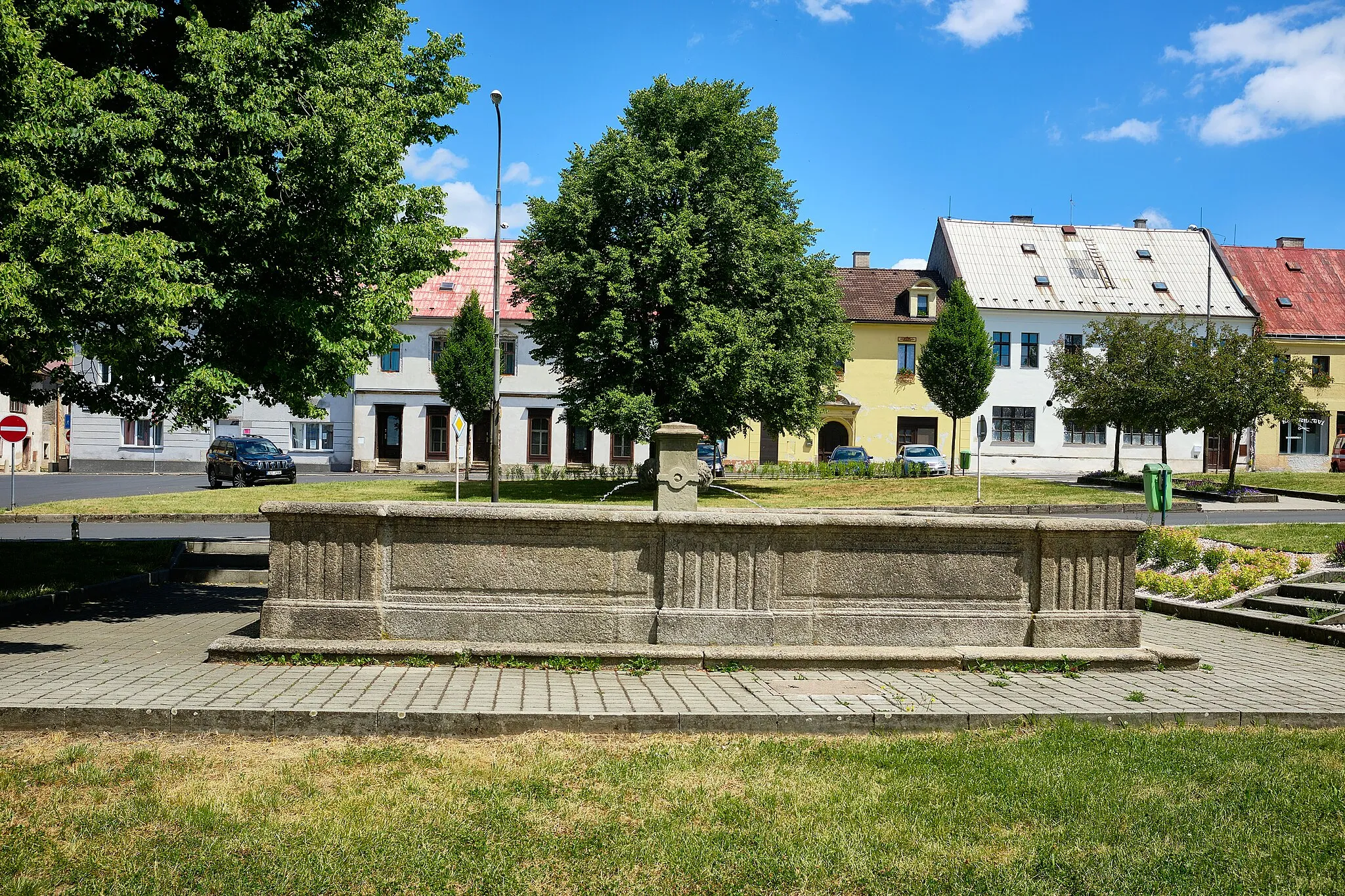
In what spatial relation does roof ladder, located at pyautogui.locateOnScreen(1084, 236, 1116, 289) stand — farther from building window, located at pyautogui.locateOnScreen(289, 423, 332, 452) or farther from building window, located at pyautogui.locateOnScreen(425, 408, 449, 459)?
building window, located at pyautogui.locateOnScreen(289, 423, 332, 452)

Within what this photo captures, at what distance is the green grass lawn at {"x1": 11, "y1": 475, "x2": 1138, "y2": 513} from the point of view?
2464 centimetres

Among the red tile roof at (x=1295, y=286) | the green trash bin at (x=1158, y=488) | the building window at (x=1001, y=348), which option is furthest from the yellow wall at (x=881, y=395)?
the green trash bin at (x=1158, y=488)

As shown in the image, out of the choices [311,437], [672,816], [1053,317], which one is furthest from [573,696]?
[1053,317]

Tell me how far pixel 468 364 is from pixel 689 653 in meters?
36.3

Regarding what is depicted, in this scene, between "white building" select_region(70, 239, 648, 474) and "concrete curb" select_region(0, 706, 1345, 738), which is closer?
"concrete curb" select_region(0, 706, 1345, 738)

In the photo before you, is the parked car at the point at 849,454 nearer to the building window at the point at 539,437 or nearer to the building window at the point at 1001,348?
the building window at the point at 1001,348

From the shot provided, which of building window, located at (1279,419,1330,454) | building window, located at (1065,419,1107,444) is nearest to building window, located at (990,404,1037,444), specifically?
building window, located at (1065,419,1107,444)

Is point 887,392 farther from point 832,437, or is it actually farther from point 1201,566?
point 1201,566

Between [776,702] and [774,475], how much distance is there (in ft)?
100.0

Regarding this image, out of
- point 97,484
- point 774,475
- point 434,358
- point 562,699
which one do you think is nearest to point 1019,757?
point 562,699

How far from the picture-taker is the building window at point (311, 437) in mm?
46938

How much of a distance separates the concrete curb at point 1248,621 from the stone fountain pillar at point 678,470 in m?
6.15

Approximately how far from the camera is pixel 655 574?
25.6ft

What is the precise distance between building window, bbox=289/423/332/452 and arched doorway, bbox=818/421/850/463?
23746 millimetres
